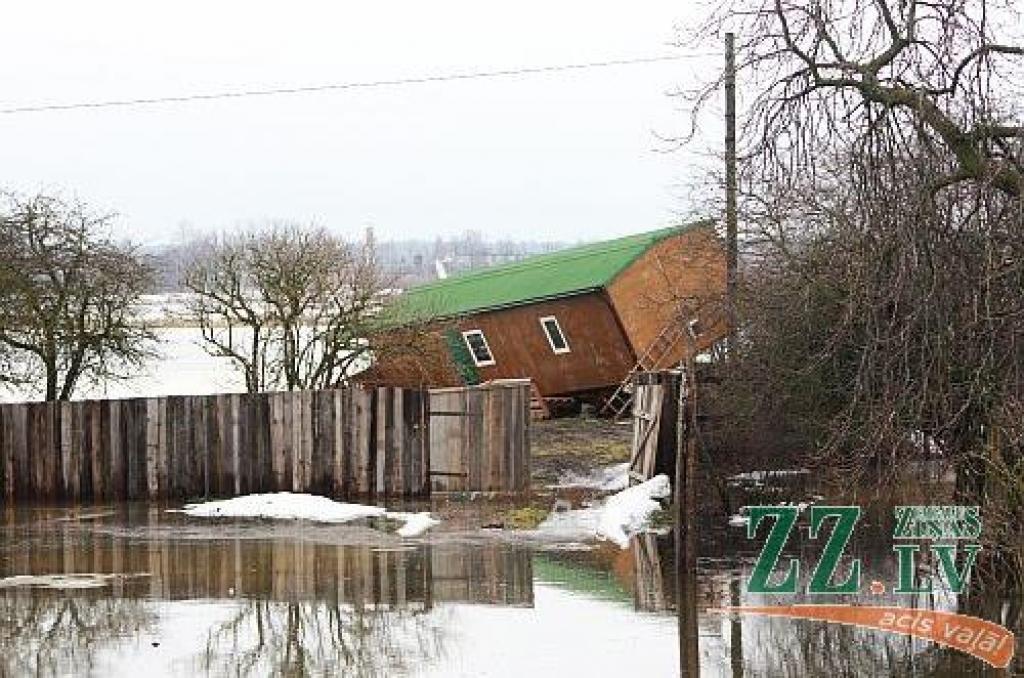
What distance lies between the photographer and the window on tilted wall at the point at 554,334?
30.9 meters

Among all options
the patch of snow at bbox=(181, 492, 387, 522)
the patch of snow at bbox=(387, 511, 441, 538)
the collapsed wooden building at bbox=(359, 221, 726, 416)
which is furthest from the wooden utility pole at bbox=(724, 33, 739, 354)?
the collapsed wooden building at bbox=(359, 221, 726, 416)

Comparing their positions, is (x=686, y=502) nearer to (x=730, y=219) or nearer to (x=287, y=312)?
(x=730, y=219)

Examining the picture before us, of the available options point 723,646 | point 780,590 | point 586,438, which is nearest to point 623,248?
point 586,438

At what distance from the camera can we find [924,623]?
10.9 metres

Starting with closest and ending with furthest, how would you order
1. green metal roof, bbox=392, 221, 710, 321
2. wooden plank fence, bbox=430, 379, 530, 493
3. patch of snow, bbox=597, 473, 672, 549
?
patch of snow, bbox=597, 473, 672, 549, wooden plank fence, bbox=430, 379, 530, 493, green metal roof, bbox=392, 221, 710, 321

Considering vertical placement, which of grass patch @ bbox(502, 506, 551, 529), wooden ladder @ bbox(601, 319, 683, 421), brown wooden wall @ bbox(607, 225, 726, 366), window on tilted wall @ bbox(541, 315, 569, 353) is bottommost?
grass patch @ bbox(502, 506, 551, 529)

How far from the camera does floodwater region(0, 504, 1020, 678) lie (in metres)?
9.99

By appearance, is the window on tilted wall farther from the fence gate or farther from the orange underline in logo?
the orange underline in logo

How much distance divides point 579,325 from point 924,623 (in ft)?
65.3

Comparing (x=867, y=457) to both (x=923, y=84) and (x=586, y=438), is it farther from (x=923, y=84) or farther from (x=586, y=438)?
(x=586, y=438)

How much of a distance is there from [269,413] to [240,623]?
28.5ft

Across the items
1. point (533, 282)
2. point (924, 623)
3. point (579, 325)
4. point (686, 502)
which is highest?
point (533, 282)

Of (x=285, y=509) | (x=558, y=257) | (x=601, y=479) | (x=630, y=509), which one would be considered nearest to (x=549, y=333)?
(x=558, y=257)

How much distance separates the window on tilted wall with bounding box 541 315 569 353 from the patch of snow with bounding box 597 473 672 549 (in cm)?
1273
